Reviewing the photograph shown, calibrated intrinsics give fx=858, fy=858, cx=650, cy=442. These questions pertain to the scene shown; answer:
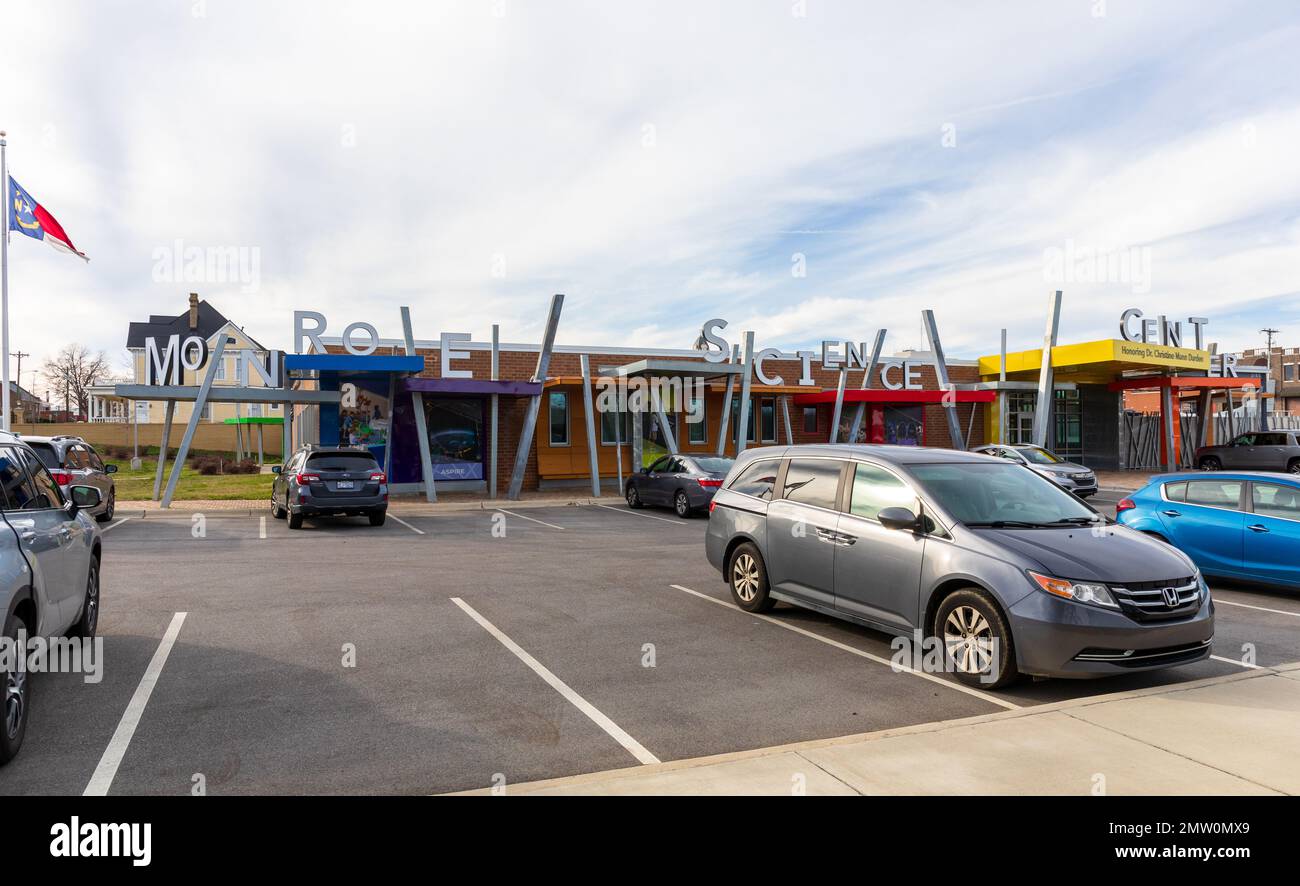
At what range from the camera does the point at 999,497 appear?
7.14m

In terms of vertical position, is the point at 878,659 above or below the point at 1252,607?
above

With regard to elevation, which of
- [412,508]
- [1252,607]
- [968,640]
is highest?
[968,640]

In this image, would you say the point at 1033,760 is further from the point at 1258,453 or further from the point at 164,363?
the point at 1258,453

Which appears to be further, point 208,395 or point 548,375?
point 548,375

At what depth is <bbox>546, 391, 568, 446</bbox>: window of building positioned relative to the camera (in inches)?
1083

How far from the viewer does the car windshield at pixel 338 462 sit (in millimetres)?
16703

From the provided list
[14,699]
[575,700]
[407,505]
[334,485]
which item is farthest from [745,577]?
[407,505]

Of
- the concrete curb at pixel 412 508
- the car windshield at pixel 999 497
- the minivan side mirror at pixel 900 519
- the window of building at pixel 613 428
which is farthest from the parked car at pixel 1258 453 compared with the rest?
the minivan side mirror at pixel 900 519

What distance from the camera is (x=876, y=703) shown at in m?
5.79

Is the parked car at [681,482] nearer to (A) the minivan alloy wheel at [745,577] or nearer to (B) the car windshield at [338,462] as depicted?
(B) the car windshield at [338,462]

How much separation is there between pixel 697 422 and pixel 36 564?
25.6m

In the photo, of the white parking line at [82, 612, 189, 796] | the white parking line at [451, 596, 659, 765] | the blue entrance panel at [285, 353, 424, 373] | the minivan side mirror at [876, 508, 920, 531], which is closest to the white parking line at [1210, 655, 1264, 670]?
the minivan side mirror at [876, 508, 920, 531]

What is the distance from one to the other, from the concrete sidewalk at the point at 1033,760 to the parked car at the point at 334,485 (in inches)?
528
